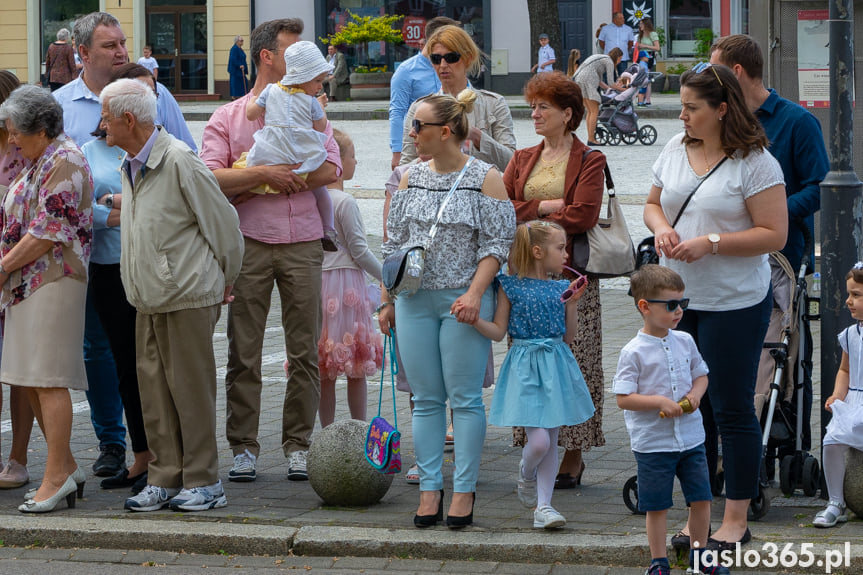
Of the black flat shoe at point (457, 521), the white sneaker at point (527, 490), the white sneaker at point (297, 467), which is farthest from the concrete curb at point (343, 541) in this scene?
the white sneaker at point (297, 467)

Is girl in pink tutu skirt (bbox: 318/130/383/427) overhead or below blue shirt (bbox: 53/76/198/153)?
below

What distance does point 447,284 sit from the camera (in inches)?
226

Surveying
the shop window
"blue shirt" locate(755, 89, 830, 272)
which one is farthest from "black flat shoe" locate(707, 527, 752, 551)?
the shop window

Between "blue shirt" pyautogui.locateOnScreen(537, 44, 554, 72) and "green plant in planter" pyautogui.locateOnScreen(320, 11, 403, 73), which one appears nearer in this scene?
"blue shirt" pyautogui.locateOnScreen(537, 44, 554, 72)

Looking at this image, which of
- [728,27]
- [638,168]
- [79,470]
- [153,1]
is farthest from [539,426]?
[153,1]

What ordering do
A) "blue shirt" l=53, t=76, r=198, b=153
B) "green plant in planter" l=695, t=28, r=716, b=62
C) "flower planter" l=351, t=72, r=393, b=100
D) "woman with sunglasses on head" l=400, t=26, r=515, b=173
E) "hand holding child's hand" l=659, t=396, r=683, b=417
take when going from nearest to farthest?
1. "hand holding child's hand" l=659, t=396, r=683, b=417
2. "blue shirt" l=53, t=76, r=198, b=153
3. "woman with sunglasses on head" l=400, t=26, r=515, b=173
4. "flower planter" l=351, t=72, r=393, b=100
5. "green plant in planter" l=695, t=28, r=716, b=62

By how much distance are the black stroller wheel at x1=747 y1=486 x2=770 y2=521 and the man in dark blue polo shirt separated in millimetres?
1123

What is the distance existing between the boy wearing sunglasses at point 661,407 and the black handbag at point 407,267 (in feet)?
3.12

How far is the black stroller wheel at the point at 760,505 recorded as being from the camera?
18.8 feet

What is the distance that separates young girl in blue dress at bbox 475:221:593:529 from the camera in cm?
570

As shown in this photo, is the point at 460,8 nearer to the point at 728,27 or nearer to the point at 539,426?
the point at 728,27

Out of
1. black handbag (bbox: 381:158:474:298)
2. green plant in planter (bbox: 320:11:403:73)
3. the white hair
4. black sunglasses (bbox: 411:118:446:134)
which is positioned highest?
green plant in planter (bbox: 320:11:403:73)

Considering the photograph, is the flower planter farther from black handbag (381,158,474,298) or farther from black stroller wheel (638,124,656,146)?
black handbag (381,158,474,298)

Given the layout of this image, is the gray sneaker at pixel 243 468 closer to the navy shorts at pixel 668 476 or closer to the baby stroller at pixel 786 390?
the baby stroller at pixel 786 390
